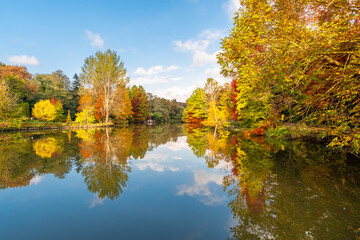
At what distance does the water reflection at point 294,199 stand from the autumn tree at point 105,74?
1141 inches

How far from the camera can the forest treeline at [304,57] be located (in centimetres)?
353

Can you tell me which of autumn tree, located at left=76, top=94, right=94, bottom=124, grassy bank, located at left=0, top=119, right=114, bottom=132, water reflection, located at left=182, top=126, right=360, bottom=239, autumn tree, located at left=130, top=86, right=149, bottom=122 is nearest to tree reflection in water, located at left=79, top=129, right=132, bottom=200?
water reflection, located at left=182, top=126, right=360, bottom=239

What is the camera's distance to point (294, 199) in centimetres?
373

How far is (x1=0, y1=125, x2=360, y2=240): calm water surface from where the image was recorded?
2.86 metres

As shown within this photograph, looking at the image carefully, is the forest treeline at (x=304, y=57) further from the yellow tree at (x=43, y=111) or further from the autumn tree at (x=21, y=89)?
the autumn tree at (x=21, y=89)

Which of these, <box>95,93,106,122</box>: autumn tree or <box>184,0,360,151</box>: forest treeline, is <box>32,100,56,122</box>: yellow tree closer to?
<box>95,93,106,122</box>: autumn tree

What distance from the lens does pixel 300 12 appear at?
501 cm

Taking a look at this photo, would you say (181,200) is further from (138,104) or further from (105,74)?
(138,104)

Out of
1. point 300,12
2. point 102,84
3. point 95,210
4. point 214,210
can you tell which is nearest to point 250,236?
point 214,210

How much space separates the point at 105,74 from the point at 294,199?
32.0 metres

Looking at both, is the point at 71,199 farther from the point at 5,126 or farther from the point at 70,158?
the point at 5,126

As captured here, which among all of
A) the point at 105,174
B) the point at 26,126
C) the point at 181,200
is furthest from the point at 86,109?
the point at 181,200

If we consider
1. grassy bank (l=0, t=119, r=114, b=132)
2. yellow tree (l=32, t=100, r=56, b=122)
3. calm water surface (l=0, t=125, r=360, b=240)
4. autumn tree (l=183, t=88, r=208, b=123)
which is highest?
autumn tree (l=183, t=88, r=208, b=123)

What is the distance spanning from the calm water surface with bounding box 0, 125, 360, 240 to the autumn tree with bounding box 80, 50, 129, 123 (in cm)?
2542
